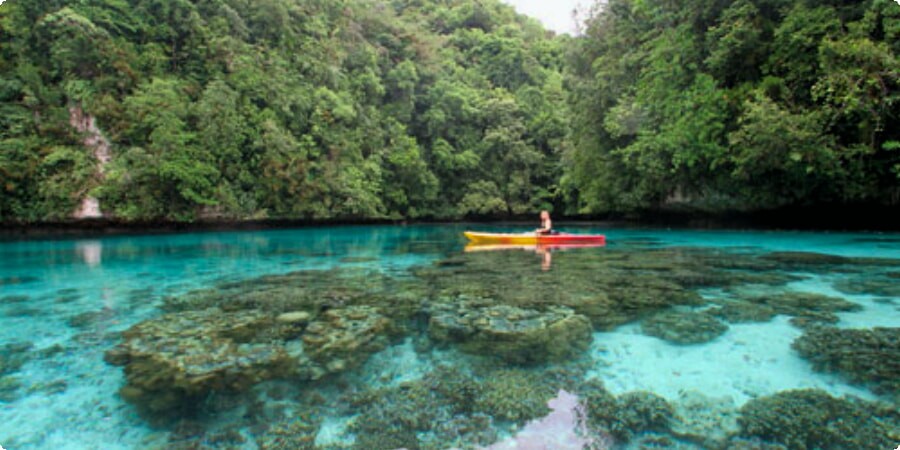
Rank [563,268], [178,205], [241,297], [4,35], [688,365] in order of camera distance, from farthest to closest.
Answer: [178,205], [4,35], [563,268], [241,297], [688,365]

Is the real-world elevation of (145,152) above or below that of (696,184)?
above

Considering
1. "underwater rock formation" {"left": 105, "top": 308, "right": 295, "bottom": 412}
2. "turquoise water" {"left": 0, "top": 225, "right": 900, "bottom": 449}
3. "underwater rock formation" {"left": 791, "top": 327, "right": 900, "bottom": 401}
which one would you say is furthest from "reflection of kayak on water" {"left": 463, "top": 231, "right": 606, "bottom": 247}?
"underwater rock formation" {"left": 105, "top": 308, "right": 295, "bottom": 412}

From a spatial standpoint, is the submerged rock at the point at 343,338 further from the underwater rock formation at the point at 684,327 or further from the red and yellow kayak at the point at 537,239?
the red and yellow kayak at the point at 537,239

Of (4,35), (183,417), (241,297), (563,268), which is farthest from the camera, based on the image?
(4,35)

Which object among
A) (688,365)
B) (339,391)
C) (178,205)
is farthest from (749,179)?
(178,205)

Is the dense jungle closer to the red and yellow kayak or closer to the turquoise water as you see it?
the red and yellow kayak

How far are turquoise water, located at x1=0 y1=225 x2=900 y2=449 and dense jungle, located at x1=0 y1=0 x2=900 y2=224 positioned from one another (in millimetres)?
5659

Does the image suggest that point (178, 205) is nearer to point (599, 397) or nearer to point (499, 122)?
point (499, 122)

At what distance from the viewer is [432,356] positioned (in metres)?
4.02

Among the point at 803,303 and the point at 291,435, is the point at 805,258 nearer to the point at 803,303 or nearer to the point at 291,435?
the point at 803,303

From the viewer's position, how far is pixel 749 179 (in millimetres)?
14422

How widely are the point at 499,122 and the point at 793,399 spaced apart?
2879 centimetres

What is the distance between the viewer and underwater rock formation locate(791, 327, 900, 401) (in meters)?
3.28

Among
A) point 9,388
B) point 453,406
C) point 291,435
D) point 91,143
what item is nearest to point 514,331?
point 453,406
